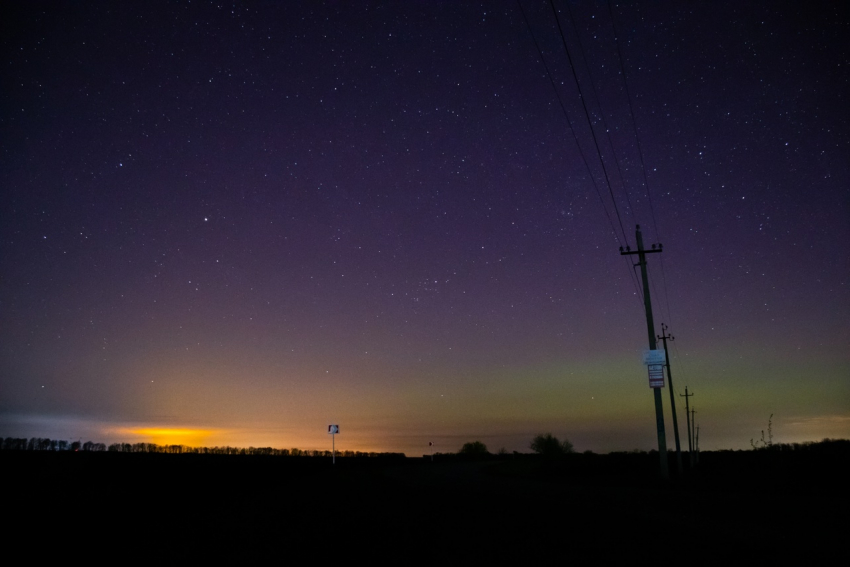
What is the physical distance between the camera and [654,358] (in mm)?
24344

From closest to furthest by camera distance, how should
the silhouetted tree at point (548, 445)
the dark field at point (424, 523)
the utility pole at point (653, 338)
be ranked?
the dark field at point (424, 523) → the utility pole at point (653, 338) → the silhouetted tree at point (548, 445)

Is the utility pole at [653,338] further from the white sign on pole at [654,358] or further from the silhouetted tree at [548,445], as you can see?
the silhouetted tree at [548,445]

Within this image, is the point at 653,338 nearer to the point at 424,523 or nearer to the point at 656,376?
the point at 656,376

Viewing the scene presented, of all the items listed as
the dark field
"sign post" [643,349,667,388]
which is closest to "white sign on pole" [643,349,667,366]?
"sign post" [643,349,667,388]

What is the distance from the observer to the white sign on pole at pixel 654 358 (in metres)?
24.2

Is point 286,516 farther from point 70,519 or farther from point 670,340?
point 670,340

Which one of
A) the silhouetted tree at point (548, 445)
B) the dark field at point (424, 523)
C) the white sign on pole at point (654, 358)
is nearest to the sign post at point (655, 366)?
the white sign on pole at point (654, 358)

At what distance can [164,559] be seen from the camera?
7.43 m

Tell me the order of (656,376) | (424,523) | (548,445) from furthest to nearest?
(548,445)
(656,376)
(424,523)

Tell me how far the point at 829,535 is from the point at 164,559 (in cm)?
966

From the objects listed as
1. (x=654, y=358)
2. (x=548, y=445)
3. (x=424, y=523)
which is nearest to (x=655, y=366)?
(x=654, y=358)

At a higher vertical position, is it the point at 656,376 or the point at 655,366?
the point at 655,366

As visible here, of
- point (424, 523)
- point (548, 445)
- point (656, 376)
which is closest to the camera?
point (424, 523)

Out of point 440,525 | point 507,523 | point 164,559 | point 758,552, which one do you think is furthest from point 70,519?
point 758,552
